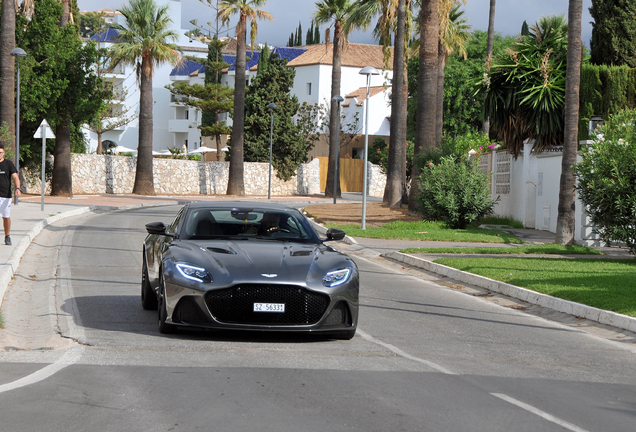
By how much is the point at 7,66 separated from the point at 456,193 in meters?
18.4

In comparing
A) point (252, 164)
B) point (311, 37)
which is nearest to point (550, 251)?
point (252, 164)

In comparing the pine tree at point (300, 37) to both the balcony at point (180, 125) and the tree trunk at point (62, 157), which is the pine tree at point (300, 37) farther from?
the tree trunk at point (62, 157)

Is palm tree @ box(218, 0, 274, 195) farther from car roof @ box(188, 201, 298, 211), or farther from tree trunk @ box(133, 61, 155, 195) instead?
car roof @ box(188, 201, 298, 211)

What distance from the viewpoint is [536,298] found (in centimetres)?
1185

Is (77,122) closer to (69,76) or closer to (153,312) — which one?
(69,76)

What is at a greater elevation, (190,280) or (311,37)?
(311,37)

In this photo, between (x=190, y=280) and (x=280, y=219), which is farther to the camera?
(x=280, y=219)

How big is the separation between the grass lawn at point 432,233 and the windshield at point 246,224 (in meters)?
12.9

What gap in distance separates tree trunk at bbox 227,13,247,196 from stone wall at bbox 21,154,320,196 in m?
4.35

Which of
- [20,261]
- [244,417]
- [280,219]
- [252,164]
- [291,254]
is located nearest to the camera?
[244,417]

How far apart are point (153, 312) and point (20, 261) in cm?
635

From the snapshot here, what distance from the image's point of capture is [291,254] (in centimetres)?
806

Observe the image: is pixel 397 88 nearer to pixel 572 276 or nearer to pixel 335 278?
pixel 572 276

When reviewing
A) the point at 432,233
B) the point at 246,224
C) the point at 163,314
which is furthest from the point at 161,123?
the point at 163,314
